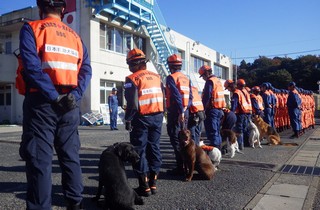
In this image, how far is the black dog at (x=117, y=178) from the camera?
10.8ft

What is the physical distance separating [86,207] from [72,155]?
97 centimetres

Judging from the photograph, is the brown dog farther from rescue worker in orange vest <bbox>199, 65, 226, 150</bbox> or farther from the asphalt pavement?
rescue worker in orange vest <bbox>199, 65, 226, 150</bbox>

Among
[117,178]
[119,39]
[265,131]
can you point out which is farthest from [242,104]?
[119,39]

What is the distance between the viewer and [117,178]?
3.40 m

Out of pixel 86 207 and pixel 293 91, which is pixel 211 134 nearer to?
pixel 86 207

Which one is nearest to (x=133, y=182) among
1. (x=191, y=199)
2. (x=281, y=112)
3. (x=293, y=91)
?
(x=191, y=199)

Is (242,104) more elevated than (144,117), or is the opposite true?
(242,104)

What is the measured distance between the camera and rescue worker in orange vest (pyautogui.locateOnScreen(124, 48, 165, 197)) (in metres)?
4.20

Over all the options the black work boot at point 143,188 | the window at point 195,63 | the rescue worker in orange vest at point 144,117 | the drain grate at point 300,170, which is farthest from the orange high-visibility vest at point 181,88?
the window at point 195,63

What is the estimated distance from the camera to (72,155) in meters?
3.09

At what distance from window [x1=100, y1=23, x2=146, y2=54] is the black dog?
17441 millimetres

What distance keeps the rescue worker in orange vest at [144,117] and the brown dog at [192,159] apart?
67cm

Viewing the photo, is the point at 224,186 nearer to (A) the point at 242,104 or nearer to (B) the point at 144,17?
(A) the point at 242,104

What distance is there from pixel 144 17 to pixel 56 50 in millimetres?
20378
